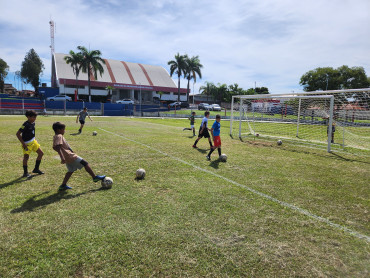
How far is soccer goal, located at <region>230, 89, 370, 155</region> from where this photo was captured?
433 inches

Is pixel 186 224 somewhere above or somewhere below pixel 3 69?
below

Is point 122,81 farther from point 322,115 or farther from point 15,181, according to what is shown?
point 15,181

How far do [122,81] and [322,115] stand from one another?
55314mm

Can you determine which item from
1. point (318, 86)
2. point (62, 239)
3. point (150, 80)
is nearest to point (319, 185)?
point (62, 239)

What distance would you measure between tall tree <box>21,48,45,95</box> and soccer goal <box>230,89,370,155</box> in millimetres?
68143

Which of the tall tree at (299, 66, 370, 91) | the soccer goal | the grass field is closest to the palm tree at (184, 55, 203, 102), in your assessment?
the tall tree at (299, 66, 370, 91)

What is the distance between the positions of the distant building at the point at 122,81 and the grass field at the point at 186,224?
5401 centimetres

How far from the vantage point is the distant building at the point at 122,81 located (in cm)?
5569

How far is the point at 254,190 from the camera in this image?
5402mm

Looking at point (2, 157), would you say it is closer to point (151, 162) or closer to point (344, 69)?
point (151, 162)

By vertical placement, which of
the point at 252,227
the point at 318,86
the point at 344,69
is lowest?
the point at 252,227

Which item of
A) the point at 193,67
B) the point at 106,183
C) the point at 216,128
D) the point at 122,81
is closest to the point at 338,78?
the point at 193,67

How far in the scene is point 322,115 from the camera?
1521cm

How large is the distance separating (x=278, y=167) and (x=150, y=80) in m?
64.0
